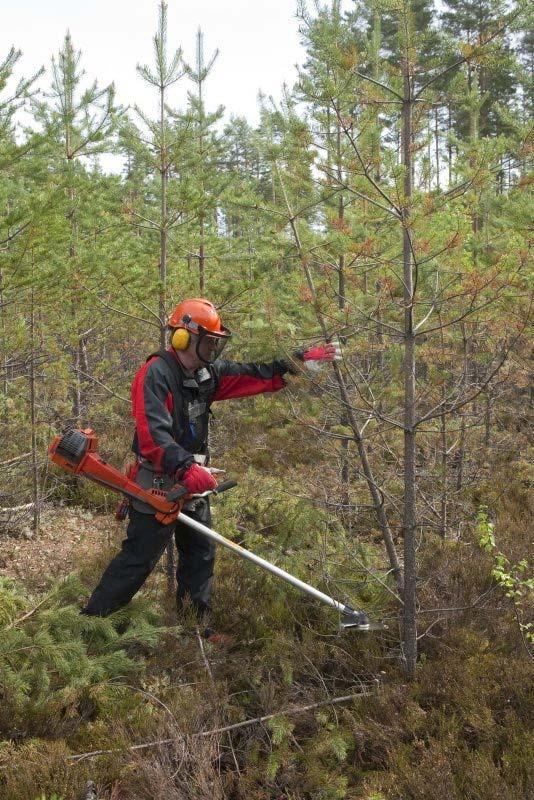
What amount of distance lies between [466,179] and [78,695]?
375 cm

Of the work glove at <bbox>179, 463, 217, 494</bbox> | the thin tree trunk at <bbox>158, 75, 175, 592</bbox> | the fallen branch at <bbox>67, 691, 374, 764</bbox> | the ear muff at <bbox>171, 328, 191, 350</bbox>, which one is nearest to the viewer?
the fallen branch at <bbox>67, 691, 374, 764</bbox>

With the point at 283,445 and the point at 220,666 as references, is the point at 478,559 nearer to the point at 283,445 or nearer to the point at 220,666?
the point at 220,666

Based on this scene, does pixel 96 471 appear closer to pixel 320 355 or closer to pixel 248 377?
pixel 248 377

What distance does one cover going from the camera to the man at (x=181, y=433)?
4.03 m

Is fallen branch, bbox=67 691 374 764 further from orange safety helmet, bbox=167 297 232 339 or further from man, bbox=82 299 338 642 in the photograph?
orange safety helmet, bbox=167 297 232 339

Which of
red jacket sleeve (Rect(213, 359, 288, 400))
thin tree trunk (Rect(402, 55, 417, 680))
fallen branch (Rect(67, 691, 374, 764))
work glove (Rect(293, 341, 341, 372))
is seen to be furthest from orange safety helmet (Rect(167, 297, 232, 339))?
fallen branch (Rect(67, 691, 374, 764))

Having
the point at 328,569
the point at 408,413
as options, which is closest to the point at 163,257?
the point at 408,413

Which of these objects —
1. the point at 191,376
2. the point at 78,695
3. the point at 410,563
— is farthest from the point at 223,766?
the point at 191,376

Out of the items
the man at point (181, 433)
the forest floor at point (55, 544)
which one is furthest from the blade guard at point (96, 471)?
the forest floor at point (55, 544)

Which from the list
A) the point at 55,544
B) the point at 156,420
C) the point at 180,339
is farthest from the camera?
the point at 55,544

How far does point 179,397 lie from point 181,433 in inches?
11.1

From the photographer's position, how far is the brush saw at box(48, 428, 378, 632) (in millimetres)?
3898

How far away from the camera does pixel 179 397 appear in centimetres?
429

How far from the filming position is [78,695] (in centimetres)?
343
